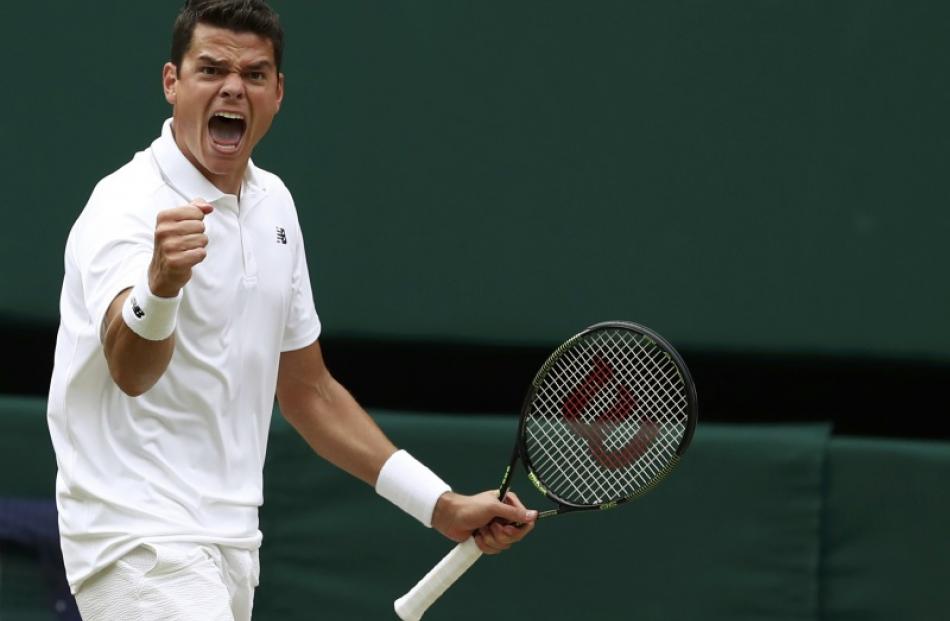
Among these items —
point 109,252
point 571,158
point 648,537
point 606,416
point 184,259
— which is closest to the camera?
point 184,259

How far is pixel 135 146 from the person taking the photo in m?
5.25

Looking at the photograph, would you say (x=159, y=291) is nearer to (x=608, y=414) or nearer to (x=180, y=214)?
(x=180, y=214)

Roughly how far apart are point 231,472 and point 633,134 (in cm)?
222

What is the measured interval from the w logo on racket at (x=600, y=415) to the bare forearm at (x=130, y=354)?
1.12 metres

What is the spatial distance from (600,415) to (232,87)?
3.64ft

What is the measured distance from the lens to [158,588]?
9.74 ft

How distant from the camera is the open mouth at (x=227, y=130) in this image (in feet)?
10.3

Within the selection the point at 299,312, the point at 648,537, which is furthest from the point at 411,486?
the point at 648,537

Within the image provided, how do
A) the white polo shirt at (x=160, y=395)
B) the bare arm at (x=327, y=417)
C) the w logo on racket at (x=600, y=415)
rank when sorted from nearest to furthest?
1. the white polo shirt at (x=160, y=395)
2. the bare arm at (x=327, y=417)
3. the w logo on racket at (x=600, y=415)

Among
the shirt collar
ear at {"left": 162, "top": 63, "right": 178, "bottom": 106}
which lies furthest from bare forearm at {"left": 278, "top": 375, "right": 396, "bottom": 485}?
ear at {"left": 162, "top": 63, "right": 178, "bottom": 106}

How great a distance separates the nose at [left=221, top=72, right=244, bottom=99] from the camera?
3.13 meters

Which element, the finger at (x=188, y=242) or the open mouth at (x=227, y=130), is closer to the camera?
the finger at (x=188, y=242)

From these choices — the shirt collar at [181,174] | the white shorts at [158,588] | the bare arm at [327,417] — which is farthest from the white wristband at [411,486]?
the shirt collar at [181,174]

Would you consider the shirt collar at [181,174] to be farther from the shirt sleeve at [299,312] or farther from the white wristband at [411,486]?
the white wristband at [411,486]
